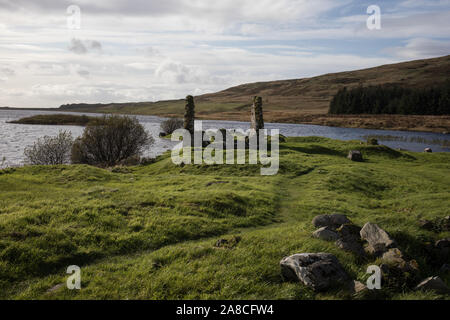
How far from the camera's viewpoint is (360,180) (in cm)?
2600

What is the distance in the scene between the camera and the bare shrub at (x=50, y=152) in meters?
39.6

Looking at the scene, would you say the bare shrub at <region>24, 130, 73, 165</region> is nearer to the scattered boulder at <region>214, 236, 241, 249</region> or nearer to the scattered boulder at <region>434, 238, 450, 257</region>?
the scattered boulder at <region>214, 236, 241, 249</region>

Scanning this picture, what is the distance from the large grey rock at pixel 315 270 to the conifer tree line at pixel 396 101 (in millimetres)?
151630

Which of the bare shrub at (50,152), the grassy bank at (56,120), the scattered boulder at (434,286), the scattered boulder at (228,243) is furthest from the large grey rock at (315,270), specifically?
the grassy bank at (56,120)

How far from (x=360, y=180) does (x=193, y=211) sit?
56.6ft

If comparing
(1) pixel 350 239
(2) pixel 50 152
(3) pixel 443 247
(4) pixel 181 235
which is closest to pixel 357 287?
(1) pixel 350 239

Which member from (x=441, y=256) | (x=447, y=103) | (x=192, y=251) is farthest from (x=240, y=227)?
(x=447, y=103)

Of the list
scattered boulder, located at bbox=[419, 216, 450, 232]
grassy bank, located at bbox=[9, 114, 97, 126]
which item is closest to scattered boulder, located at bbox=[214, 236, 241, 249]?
scattered boulder, located at bbox=[419, 216, 450, 232]

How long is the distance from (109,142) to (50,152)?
7.68 meters

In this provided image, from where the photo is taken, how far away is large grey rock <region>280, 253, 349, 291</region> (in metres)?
8.02

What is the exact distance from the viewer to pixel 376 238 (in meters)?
10.7

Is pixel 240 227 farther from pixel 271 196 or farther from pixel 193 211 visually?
pixel 271 196

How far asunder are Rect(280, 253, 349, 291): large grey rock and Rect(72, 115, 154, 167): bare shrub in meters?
37.5

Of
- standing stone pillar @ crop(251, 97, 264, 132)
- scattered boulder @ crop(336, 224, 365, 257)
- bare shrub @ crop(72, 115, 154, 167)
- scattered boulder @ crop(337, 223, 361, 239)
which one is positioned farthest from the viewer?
standing stone pillar @ crop(251, 97, 264, 132)
